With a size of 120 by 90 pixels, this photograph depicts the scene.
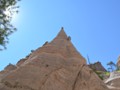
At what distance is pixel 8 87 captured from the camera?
26.4m

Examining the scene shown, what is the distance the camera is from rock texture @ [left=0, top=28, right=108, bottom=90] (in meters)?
26.7

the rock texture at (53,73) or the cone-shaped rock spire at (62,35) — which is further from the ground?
the cone-shaped rock spire at (62,35)

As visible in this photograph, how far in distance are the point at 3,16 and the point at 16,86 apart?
6.63m

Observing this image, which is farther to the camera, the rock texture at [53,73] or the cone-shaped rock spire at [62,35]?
the cone-shaped rock spire at [62,35]

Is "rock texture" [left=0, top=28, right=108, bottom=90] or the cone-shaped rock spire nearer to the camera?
"rock texture" [left=0, top=28, right=108, bottom=90]

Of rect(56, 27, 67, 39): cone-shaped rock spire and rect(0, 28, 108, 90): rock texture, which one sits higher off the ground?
rect(56, 27, 67, 39): cone-shaped rock spire

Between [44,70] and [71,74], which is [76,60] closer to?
[71,74]

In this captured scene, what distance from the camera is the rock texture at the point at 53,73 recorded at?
26719mm

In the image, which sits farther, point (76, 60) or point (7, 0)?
point (76, 60)

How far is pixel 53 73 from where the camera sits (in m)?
28.4

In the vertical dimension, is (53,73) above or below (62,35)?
below

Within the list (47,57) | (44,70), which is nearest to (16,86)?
(44,70)

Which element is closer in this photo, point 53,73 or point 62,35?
point 53,73

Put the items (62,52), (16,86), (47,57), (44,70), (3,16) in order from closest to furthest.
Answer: (3,16)
(16,86)
(44,70)
(47,57)
(62,52)
